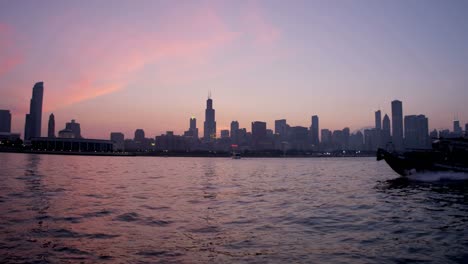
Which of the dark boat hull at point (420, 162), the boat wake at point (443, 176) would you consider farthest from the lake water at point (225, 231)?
the dark boat hull at point (420, 162)

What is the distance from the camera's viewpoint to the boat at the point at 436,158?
52250 mm

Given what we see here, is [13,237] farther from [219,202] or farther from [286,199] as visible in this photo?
[286,199]

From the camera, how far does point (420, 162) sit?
53594 mm

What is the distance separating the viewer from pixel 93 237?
14.2 m

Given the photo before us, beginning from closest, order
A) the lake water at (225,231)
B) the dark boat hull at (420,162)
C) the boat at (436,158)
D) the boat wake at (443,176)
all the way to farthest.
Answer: the lake water at (225,231)
the boat wake at (443,176)
the dark boat hull at (420,162)
the boat at (436,158)

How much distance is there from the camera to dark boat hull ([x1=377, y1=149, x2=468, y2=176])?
52.1m

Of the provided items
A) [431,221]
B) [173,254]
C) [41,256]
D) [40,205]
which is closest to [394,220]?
[431,221]

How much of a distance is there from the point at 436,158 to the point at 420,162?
2.75m

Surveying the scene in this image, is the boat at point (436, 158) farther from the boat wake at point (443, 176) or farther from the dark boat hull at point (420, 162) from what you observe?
the boat wake at point (443, 176)

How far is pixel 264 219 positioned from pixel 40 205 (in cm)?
1532

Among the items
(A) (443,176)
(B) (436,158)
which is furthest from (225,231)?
(B) (436,158)

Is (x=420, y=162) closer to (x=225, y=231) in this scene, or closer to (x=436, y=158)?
(x=436, y=158)

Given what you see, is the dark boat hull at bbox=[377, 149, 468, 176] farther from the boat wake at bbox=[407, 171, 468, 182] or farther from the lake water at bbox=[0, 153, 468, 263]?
the lake water at bbox=[0, 153, 468, 263]

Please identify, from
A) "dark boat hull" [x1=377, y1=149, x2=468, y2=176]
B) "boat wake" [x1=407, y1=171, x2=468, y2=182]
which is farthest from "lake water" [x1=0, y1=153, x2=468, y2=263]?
"dark boat hull" [x1=377, y1=149, x2=468, y2=176]
